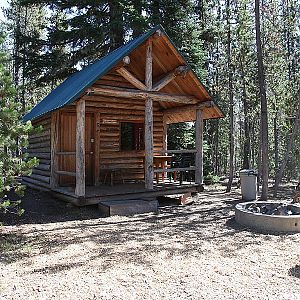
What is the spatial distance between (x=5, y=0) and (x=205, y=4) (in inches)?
754

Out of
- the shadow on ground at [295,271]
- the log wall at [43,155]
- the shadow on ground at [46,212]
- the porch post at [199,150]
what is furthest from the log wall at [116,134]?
the shadow on ground at [295,271]

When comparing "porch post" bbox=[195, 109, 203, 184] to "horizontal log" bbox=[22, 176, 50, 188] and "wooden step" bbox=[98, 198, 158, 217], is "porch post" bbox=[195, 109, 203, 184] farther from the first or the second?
"horizontal log" bbox=[22, 176, 50, 188]

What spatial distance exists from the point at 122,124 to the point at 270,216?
7410mm

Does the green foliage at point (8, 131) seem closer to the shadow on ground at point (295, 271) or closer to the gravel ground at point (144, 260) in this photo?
the gravel ground at point (144, 260)

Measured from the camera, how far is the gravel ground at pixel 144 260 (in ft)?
13.8

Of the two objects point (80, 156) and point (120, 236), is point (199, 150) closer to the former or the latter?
point (80, 156)

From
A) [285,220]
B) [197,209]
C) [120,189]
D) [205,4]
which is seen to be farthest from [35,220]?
[205,4]

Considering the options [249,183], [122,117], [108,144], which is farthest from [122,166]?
[249,183]

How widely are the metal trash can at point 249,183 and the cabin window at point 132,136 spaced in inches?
169


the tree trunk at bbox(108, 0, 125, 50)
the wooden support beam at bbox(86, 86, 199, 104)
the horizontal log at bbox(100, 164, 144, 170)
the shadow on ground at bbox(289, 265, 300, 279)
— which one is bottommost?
the shadow on ground at bbox(289, 265, 300, 279)

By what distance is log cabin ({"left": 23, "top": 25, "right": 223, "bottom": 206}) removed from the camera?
10.0 m

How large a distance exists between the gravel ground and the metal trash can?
144 inches

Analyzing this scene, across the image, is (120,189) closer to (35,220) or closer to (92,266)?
(35,220)

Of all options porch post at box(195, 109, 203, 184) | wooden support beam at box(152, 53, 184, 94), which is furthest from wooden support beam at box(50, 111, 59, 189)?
porch post at box(195, 109, 203, 184)
